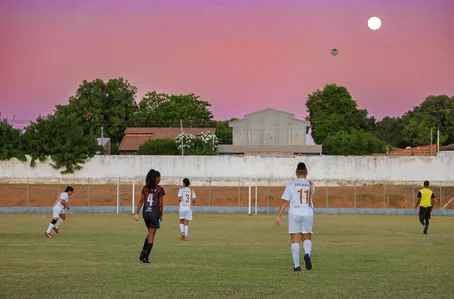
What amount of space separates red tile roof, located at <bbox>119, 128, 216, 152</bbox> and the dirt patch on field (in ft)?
103

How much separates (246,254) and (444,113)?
11570 cm

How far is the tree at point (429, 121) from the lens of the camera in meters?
130

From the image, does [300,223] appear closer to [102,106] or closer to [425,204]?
[425,204]

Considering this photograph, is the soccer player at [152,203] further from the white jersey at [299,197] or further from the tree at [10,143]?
the tree at [10,143]

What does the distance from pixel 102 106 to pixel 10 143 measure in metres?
34.3

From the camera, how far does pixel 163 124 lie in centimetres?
13025

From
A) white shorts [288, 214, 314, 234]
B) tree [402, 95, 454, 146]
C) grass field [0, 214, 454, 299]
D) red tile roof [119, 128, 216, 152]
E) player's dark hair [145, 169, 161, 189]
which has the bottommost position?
grass field [0, 214, 454, 299]

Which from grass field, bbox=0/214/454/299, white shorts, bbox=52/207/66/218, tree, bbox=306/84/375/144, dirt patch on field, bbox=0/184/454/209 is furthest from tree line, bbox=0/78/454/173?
Result: grass field, bbox=0/214/454/299

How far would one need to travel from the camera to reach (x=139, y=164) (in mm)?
84688

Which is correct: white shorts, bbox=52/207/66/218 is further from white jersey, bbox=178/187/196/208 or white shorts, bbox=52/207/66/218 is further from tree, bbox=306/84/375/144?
tree, bbox=306/84/375/144

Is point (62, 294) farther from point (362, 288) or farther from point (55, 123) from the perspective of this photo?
point (55, 123)

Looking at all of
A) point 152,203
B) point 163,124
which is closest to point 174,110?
point 163,124

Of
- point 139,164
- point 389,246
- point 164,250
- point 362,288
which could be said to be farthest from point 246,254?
point 139,164

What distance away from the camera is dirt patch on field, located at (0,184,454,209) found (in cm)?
7406
